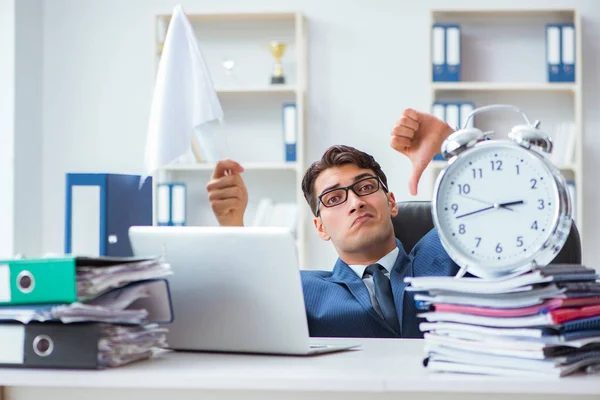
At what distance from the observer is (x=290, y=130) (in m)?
4.46

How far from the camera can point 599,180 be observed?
4.52 meters

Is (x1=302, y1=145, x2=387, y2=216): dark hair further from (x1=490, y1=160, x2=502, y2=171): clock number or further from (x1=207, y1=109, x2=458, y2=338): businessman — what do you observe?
(x1=490, y1=160, x2=502, y2=171): clock number

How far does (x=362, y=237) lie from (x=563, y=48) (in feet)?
8.42

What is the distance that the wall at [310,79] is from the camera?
4617 millimetres

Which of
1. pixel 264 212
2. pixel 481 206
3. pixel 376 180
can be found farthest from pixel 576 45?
pixel 481 206

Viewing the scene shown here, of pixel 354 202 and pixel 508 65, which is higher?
pixel 508 65

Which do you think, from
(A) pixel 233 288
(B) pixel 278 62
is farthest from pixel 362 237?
(B) pixel 278 62

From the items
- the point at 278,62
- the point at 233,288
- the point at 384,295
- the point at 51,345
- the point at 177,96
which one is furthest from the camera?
the point at 278,62

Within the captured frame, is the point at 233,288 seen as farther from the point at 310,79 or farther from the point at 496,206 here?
the point at 310,79

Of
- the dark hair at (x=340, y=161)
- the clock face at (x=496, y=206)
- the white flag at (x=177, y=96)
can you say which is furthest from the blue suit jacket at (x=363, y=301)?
the clock face at (x=496, y=206)

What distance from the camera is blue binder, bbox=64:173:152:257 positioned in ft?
4.67

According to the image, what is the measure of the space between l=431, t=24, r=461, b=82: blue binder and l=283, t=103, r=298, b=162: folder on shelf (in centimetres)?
76

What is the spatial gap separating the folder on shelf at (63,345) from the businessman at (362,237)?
2.84 ft

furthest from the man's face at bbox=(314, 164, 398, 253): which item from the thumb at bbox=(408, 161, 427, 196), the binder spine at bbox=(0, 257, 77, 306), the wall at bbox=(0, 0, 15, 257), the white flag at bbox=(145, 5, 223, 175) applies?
the wall at bbox=(0, 0, 15, 257)
